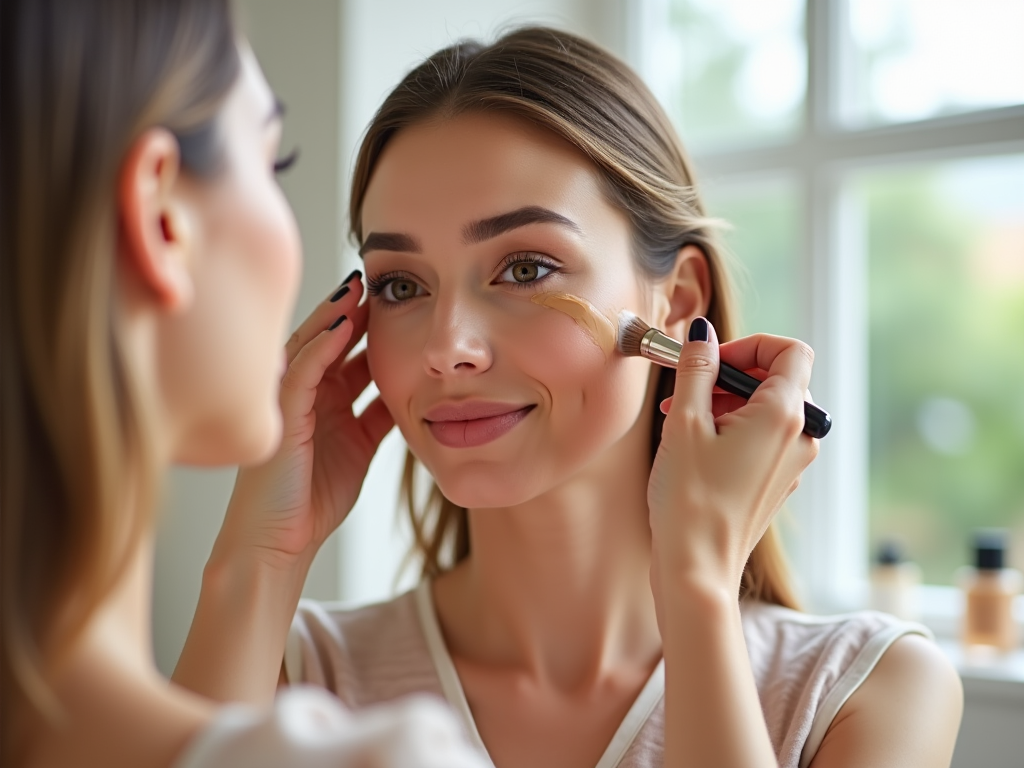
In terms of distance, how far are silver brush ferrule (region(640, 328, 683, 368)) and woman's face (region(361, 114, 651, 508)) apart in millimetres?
36

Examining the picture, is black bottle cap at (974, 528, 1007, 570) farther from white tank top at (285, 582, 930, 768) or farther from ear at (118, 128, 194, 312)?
ear at (118, 128, 194, 312)

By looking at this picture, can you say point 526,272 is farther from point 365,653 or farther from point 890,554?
point 890,554

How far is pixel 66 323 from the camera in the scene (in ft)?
1.49

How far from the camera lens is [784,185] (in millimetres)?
1805

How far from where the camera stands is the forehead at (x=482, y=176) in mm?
943

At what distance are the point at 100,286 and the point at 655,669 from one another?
75 cm

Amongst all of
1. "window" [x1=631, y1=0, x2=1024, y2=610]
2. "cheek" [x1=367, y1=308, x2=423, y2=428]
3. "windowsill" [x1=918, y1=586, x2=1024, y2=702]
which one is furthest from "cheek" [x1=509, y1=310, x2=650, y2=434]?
"window" [x1=631, y1=0, x2=1024, y2=610]

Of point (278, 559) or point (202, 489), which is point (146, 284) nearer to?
point (278, 559)

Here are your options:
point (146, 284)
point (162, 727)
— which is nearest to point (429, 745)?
point (162, 727)

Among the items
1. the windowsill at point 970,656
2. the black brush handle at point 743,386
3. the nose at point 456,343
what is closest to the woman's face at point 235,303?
the nose at point 456,343

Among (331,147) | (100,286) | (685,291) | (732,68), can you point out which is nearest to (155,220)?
(100,286)

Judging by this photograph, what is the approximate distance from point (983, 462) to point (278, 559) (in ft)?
4.02

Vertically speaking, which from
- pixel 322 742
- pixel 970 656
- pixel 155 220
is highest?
pixel 155 220

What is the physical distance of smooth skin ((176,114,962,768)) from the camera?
84 centimetres
